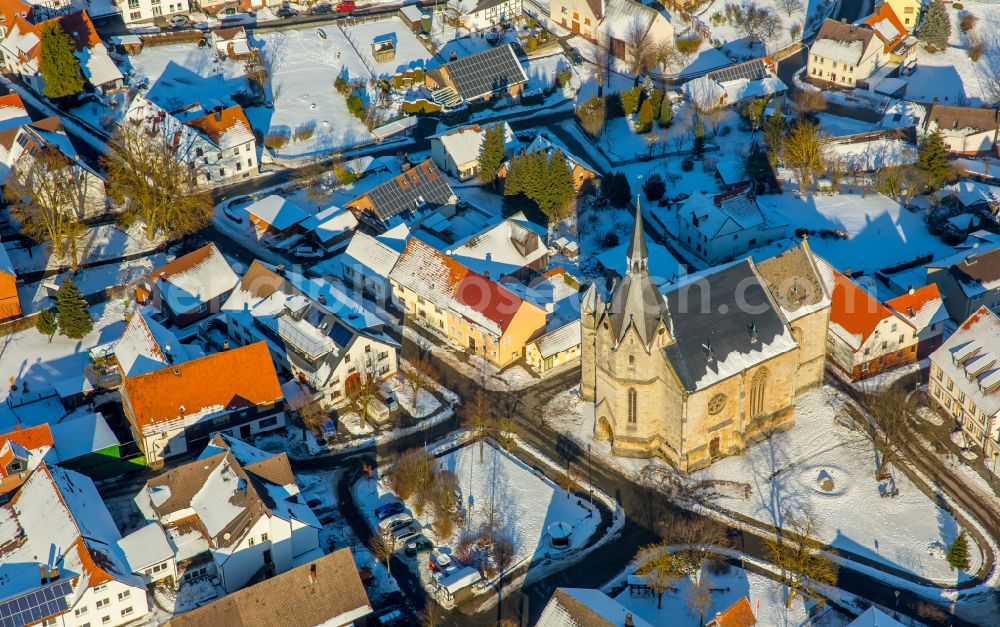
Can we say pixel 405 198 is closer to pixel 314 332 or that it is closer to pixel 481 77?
pixel 314 332

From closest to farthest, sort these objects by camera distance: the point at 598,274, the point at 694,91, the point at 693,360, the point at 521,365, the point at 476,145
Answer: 1. the point at 693,360
2. the point at 521,365
3. the point at 598,274
4. the point at 476,145
5. the point at 694,91

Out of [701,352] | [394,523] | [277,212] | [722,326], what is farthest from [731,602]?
[277,212]

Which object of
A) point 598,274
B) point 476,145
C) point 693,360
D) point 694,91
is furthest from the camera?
point 694,91

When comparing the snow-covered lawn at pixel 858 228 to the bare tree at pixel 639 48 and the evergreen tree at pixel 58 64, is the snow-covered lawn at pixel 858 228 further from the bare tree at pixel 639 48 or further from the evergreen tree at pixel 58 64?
the evergreen tree at pixel 58 64

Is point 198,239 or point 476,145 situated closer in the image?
point 198,239

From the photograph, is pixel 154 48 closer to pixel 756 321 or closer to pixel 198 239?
pixel 198 239

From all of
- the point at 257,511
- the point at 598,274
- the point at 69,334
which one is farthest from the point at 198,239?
the point at 257,511

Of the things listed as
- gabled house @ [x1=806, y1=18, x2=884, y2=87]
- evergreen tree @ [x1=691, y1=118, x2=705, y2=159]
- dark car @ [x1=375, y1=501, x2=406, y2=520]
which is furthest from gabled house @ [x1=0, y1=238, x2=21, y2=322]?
gabled house @ [x1=806, y1=18, x2=884, y2=87]
